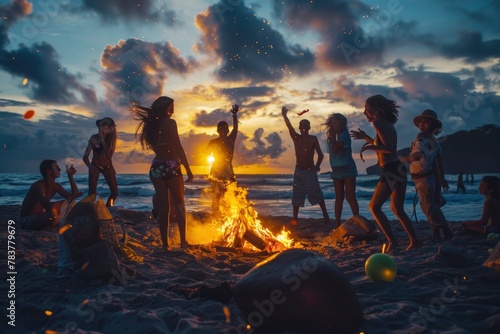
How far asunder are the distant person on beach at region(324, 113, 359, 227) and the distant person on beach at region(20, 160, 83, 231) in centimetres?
547

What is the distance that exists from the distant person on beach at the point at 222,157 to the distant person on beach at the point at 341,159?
2182mm

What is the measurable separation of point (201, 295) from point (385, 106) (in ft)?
13.3

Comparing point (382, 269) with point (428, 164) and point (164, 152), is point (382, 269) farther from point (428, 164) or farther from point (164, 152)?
point (164, 152)

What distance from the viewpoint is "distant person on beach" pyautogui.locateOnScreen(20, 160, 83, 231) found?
7.52m

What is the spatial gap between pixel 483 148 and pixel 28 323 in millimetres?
80055

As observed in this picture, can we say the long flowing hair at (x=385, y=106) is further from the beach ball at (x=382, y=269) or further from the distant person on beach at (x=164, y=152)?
the distant person on beach at (x=164, y=152)

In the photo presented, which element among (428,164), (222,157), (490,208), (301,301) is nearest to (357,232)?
(428,164)

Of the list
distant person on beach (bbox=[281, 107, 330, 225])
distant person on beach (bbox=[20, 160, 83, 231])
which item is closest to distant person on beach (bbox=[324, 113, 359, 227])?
distant person on beach (bbox=[281, 107, 330, 225])

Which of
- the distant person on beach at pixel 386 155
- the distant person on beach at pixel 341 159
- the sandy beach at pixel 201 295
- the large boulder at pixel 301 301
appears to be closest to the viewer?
the large boulder at pixel 301 301

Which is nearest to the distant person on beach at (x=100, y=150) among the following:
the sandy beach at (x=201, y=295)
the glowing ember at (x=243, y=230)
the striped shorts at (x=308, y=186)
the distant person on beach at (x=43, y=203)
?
the distant person on beach at (x=43, y=203)

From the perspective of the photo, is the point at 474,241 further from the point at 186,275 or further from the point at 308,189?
the point at 186,275

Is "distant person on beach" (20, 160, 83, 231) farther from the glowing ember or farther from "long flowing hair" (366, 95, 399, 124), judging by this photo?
"long flowing hair" (366, 95, 399, 124)

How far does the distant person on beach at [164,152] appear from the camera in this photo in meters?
6.11

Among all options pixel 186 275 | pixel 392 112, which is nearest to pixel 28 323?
pixel 186 275
